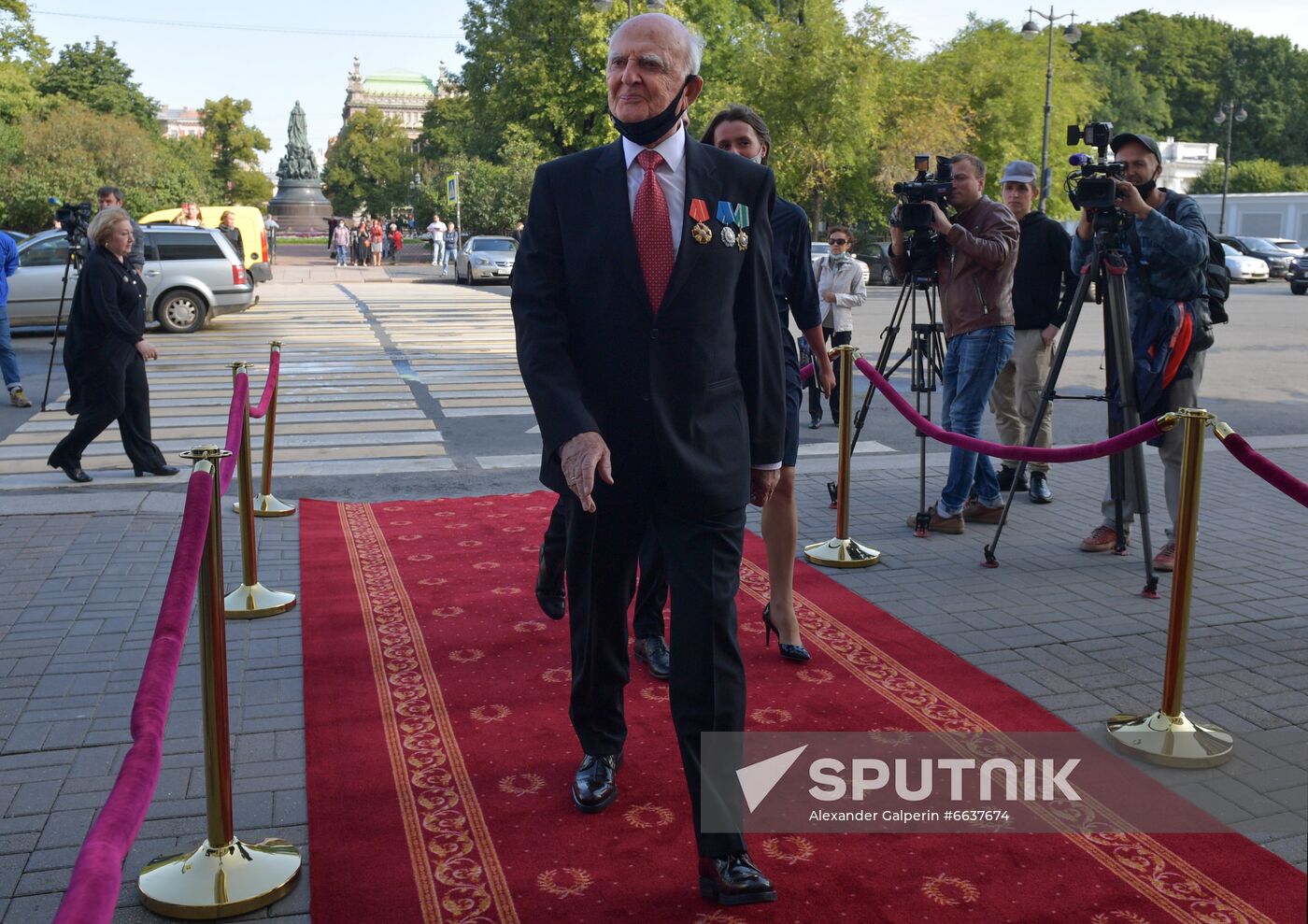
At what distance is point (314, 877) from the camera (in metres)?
3.37

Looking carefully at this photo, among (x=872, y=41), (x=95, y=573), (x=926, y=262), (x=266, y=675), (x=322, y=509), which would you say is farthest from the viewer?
(x=872, y=41)

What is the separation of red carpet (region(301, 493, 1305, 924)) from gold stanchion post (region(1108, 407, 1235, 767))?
339 millimetres

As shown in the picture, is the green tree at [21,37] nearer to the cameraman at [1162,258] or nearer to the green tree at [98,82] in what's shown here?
the green tree at [98,82]

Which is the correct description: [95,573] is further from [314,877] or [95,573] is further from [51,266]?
[51,266]

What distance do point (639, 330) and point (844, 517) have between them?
12.2ft

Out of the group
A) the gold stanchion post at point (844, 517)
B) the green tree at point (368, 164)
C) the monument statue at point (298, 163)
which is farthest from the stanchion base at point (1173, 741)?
the green tree at point (368, 164)

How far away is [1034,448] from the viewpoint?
19.0ft

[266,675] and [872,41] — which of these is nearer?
[266,675]

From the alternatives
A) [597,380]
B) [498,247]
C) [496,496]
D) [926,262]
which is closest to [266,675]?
[597,380]

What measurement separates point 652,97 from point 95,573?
181 inches

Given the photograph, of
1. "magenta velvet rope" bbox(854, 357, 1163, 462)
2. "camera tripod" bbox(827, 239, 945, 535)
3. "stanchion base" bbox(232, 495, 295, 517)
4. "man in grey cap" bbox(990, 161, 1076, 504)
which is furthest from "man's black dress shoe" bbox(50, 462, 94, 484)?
"man in grey cap" bbox(990, 161, 1076, 504)

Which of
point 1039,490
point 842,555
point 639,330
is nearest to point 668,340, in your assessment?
point 639,330

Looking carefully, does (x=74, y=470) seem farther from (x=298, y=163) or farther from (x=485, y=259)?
(x=298, y=163)

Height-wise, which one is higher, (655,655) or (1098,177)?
(1098,177)
